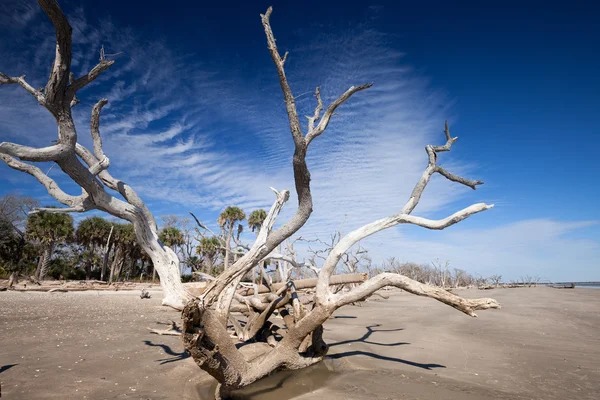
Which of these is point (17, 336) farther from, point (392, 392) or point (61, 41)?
point (392, 392)

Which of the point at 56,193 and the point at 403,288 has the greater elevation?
the point at 56,193

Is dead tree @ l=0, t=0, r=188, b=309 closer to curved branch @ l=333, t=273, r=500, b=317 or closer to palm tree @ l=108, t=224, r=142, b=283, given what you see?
curved branch @ l=333, t=273, r=500, b=317

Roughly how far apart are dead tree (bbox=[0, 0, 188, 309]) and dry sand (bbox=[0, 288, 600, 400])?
67.1 inches

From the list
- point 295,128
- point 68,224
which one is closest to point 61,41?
point 295,128

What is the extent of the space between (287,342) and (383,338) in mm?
4688

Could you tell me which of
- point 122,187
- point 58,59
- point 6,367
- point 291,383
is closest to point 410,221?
point 291,383

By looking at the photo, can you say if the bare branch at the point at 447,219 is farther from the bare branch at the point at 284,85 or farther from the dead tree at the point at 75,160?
the dead tree at the point at 75,160

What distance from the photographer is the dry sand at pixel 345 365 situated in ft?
14.3

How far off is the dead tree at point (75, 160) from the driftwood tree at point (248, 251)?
1cm

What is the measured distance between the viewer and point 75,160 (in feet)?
13.1

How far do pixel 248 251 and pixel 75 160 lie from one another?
2.68 meters

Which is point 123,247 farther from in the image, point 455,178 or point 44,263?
point 455,178

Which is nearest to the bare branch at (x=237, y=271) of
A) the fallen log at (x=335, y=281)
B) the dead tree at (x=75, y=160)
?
the dead tree at (x=75, y=160)

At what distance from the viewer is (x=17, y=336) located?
7066mm
